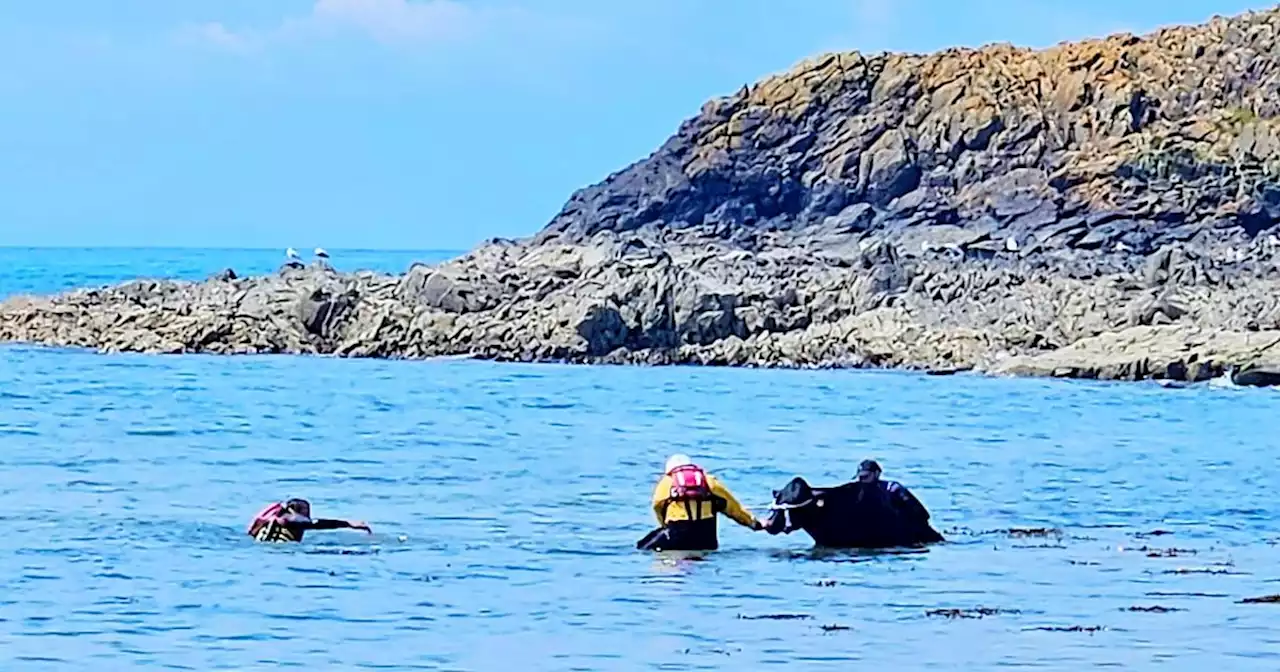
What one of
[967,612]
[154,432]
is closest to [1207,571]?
[967,612]

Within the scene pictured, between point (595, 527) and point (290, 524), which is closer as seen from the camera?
point (290, 524)

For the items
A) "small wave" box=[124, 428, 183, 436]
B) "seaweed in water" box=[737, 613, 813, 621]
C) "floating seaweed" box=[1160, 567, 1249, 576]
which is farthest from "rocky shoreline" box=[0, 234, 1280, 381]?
"seaweed in water" box=[737, 613, 813, 621]

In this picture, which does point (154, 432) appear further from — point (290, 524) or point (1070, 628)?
point (1070, 628)

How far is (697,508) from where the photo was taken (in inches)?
838

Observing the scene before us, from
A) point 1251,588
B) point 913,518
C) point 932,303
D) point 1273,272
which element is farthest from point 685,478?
point 1273,272

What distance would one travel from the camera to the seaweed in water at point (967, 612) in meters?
18.0

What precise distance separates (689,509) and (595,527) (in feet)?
11.9

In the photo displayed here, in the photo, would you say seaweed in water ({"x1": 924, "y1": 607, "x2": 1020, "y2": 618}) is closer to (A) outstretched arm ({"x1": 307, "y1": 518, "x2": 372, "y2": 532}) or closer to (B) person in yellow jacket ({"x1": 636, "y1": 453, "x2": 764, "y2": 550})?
(B) person in yellow jacket ({"x1": 636, "y1": 453, "x2": 764, "y2": 550})

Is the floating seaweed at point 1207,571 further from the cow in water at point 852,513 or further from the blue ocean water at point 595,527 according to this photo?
the cow in water at point 852,513

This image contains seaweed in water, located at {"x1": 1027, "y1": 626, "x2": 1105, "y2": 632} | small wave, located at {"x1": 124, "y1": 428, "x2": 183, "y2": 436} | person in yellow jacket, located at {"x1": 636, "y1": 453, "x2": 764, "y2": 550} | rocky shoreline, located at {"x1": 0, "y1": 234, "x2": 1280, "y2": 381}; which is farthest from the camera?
rocky shoreline, located at {"x1": 0, "y1": 234, "x2": 1280, "y2": 381}

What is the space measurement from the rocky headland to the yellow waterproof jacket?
29.7m

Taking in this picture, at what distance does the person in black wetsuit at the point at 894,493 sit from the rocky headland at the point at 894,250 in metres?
28.1

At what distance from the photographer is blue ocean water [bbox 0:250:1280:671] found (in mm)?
16672

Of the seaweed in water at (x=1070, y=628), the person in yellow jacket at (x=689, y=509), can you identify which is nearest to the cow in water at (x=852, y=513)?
the person in yellow jacket at (x=689, y=509)
